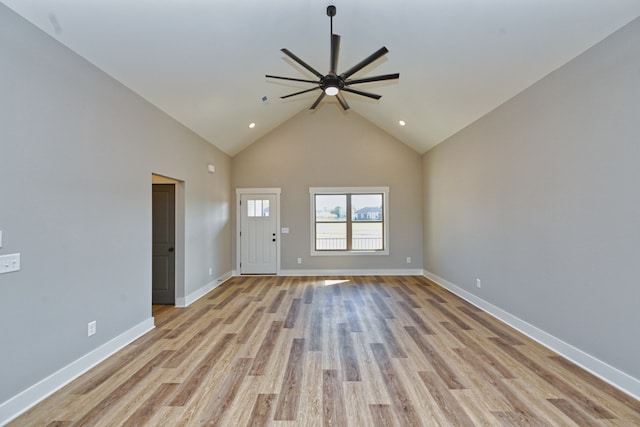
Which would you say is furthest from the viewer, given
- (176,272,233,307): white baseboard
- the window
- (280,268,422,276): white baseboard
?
the window

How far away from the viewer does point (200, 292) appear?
16.7 feet

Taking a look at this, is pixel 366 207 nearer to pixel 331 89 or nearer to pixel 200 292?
pixel 200 292

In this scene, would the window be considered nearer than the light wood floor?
No

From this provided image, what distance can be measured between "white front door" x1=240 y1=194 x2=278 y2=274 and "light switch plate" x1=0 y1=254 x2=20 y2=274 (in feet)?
15.9

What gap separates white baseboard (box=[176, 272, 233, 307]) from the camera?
455 cm

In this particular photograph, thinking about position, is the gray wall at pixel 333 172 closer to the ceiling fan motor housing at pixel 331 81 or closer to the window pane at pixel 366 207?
the window pane at pixel 366 207

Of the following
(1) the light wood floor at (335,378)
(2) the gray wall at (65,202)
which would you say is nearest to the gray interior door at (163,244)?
(1) the light wood floor at (335,378)

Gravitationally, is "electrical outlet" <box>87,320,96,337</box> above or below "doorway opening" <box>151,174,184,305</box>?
below

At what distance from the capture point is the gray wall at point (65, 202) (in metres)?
2.04

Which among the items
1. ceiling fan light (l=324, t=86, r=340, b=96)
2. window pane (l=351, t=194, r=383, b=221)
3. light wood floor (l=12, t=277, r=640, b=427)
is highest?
ceiling fan light (l=324, t=86, r=340, b=96)

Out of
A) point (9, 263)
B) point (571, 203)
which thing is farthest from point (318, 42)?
point (9, 263)

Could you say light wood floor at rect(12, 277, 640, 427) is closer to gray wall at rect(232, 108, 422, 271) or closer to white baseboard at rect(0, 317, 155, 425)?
white baseboard at rect(0, 317, 155, 425)

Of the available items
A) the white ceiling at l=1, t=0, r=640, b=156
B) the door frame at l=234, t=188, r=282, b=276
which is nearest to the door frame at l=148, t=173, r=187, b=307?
the white ceiling at l=1, t=0, r=640, b=156

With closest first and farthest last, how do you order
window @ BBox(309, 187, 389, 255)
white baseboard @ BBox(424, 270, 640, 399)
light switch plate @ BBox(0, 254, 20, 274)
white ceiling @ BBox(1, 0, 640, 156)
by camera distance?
light switch plate @ BBox(0, 254, 20, 274) < white baseboard @ BBox(424, 270, 640, 399) < white ceiling @ BBox(1, 0, 640, 156) < window @ BBox(309, 187, 389, 255)
